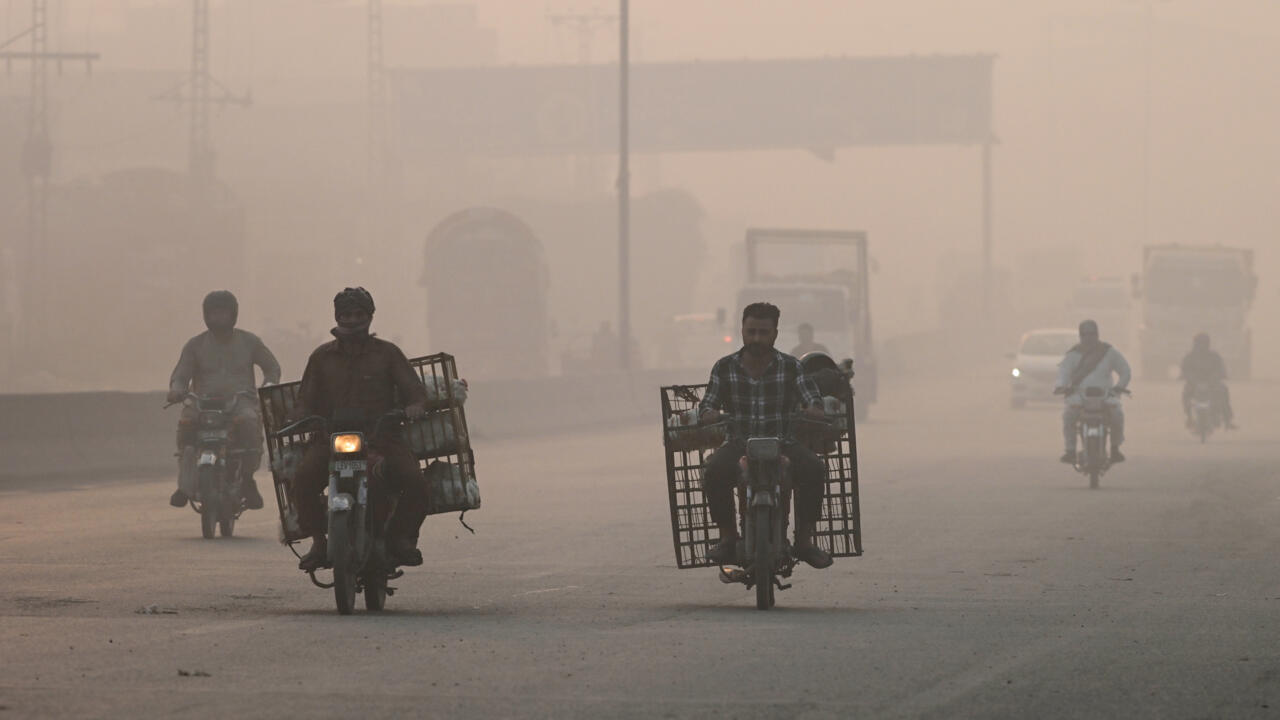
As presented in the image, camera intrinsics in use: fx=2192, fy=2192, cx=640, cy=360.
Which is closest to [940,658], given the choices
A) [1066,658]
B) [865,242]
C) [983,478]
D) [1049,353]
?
[1066,658]

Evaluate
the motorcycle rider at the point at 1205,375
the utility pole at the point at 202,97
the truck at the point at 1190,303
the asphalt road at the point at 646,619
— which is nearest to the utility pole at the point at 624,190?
the motorcycle rider at the point at 1205,375

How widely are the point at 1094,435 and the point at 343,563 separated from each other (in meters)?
13.4

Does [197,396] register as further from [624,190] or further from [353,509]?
[624,190]

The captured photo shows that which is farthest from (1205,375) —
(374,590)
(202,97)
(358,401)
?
(202,97)

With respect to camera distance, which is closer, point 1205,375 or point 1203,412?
point 1203,412

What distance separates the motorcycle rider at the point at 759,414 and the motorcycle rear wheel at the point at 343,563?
1.86 metres

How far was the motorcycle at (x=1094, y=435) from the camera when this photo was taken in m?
22.2

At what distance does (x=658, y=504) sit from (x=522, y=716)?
1249cm

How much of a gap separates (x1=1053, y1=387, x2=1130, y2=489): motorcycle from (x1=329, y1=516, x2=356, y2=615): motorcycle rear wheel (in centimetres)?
1294

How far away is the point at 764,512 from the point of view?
10789mm

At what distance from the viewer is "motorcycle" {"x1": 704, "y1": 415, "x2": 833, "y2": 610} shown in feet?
35.4

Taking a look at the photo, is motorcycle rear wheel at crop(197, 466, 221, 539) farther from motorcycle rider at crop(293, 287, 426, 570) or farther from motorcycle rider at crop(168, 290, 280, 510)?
motorcycle rider at crop(293, 287, 426, 570)

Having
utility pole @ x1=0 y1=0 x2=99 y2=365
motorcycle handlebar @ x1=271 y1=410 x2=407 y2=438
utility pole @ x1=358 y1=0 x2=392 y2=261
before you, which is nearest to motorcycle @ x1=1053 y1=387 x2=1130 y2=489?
motorcycle handlebar @ x1=271 y1=410 x2=407 y2=438

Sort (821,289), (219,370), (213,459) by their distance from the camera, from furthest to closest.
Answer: (821,289), (219,370), (213,459)
